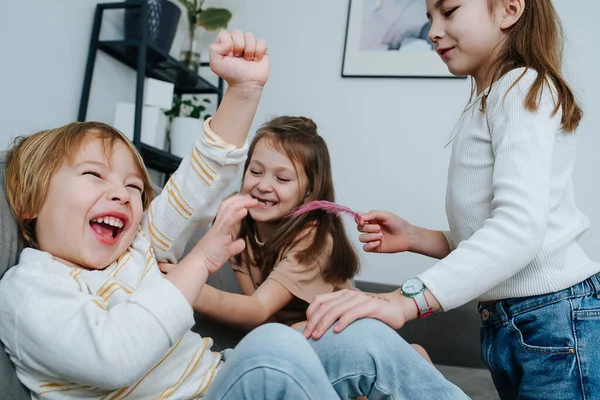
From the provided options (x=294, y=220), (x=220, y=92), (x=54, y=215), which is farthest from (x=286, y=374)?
(x=220, y=92)

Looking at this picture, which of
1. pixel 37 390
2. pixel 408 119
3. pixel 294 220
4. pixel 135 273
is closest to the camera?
pixel 37 390

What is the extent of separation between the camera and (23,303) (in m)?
0.72

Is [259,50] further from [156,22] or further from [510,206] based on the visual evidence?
[156,22]

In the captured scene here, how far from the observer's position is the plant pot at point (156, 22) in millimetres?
2338

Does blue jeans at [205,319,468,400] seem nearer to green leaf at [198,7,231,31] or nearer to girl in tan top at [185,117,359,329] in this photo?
girl in tan top at [185,117,359,329]

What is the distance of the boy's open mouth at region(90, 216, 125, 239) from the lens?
2.89ft

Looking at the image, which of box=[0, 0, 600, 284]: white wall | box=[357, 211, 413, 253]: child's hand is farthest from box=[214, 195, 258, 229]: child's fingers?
box=[0, 0, 600, 284]: white wall

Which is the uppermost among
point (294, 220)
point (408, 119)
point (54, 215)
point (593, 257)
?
point (408, 119)

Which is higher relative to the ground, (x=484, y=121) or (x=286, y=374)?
(x=484, y=121)

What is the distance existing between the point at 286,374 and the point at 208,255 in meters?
0.22

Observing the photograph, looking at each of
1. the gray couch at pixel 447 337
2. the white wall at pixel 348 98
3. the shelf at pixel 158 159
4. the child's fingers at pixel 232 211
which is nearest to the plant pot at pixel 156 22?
the white wall at pixel 348 98

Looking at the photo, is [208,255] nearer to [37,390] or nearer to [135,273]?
[135,273]

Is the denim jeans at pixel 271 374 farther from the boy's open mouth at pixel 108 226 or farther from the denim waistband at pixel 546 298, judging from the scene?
the denim waistband at pixel 546 298

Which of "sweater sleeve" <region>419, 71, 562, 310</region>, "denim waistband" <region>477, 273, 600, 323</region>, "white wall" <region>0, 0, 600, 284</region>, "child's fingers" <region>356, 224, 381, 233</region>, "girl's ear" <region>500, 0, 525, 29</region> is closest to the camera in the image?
"sweater sleeve" <region>419, 71, 562, 310</region>
